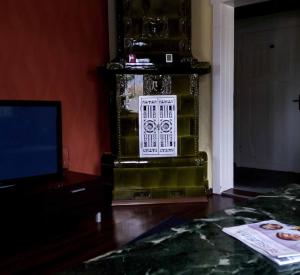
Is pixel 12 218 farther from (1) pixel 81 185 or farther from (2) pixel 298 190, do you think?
(2) pixel 298 190

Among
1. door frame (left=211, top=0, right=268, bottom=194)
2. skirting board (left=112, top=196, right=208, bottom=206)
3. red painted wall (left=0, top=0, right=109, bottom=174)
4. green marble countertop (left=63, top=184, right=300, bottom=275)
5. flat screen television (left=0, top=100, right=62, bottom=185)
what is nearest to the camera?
green marble countertop (left=63, top=184, right=300, bottom=275)

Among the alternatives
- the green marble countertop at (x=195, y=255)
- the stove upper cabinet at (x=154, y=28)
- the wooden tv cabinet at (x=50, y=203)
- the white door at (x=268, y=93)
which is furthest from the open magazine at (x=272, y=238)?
the white door at (x=268, y=93)

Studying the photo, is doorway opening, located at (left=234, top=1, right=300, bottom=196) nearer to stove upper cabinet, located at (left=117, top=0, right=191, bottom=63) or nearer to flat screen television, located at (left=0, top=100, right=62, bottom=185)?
stove upper cabinet, located at (left=117, top=0, right=191, bottom=63)

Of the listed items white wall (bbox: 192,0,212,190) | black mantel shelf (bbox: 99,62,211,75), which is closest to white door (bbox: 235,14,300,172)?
white wall (bbox: 192,0,212,190)

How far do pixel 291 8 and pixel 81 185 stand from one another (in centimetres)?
362

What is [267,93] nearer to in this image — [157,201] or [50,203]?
[157,201]

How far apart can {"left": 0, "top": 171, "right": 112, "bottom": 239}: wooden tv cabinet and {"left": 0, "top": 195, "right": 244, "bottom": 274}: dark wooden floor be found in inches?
2.7

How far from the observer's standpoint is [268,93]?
498 cm

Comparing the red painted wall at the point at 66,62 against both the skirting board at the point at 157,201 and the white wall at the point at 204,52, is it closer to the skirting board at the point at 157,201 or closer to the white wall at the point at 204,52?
the skirting board at the point at 157,201

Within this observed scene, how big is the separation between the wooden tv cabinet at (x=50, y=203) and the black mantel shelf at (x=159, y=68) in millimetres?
1059

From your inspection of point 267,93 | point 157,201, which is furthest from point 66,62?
point 267,93

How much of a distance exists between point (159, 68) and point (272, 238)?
2550 mm

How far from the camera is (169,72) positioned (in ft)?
11.2

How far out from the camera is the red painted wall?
292 cm
